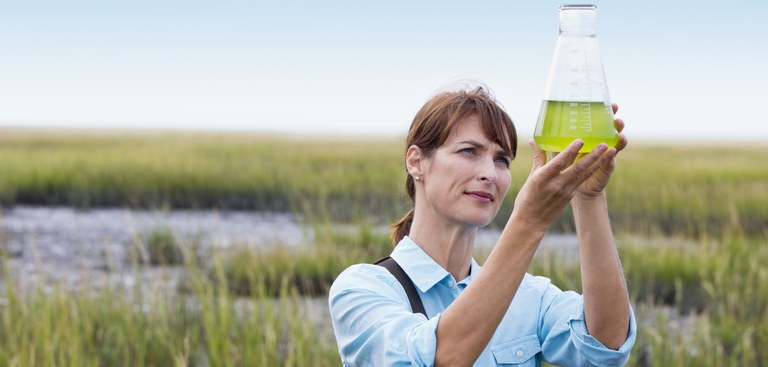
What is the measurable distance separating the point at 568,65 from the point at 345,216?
1120 centimetres

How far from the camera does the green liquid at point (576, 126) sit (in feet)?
5.48

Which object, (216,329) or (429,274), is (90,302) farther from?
(429,274)

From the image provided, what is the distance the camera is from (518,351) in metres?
2.09

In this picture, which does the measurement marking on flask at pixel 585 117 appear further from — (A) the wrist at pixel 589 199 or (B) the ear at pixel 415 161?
(B) the ear at pixel 415 161

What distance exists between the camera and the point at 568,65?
178 centimetres

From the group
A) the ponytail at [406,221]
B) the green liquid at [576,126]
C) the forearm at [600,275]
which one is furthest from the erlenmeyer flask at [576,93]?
the ponytail at [406,221]

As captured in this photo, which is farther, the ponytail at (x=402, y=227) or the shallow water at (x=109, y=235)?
the shallow water at (x=109, y=235)

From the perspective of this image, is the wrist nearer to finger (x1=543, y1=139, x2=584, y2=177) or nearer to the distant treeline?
finger (x1=543, y1=139, x2=584, y2=177)

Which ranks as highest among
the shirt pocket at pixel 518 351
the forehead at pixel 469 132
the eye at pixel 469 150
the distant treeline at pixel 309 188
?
the forehead at pixel 469 132

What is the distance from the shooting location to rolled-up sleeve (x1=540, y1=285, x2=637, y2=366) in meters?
2.02

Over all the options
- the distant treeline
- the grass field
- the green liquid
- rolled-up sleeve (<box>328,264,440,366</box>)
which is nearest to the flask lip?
the green liquid

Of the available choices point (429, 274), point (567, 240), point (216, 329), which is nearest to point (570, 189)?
point (429, 274)

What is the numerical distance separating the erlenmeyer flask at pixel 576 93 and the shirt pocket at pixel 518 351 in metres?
0.55

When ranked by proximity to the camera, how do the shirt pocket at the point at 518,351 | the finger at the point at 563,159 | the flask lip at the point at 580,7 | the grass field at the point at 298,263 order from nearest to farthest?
1. the finger at the point at 563,159
2. the flask lip at the point at 580,7
3. the shirt pocket at the point at 518,351
4. the grass field at the point at 298,263
